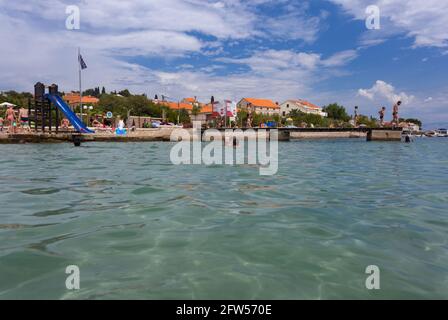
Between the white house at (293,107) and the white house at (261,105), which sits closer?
the white house at (261,105)

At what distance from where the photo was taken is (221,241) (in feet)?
17.2

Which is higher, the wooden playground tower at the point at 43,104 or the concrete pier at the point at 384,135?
the wooden playground tower at the point at 43,104

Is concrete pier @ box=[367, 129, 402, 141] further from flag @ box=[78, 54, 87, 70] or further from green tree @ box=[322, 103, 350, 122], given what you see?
green tree @ box=[322, 103, 350, 122]

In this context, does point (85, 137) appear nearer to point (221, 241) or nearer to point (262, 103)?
point (221, 241)

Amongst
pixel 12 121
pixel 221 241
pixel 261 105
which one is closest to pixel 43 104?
pixel 12 121

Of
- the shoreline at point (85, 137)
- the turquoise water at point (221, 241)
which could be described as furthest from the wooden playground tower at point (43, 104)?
the turquoise water at point (221, 241)

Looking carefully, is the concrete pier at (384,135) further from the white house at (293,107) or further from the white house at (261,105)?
the white house at (293,107)

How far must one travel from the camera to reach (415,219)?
6.61 metres

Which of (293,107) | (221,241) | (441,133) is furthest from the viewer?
(441,133)

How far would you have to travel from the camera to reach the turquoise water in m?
3.78

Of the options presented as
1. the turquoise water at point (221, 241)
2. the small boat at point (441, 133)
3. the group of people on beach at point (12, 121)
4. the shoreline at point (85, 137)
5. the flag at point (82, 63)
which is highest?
the flag at point (82, 63)

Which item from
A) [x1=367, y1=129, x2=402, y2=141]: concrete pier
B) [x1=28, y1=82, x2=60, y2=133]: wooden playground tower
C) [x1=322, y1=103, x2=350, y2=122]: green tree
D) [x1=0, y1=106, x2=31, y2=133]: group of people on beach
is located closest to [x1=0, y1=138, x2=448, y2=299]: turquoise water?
[x1=0, y1=106, x2=31, y2=133]: group of people on beach

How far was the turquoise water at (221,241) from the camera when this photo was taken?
3.78m

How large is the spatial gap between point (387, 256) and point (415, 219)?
95.6 inches
